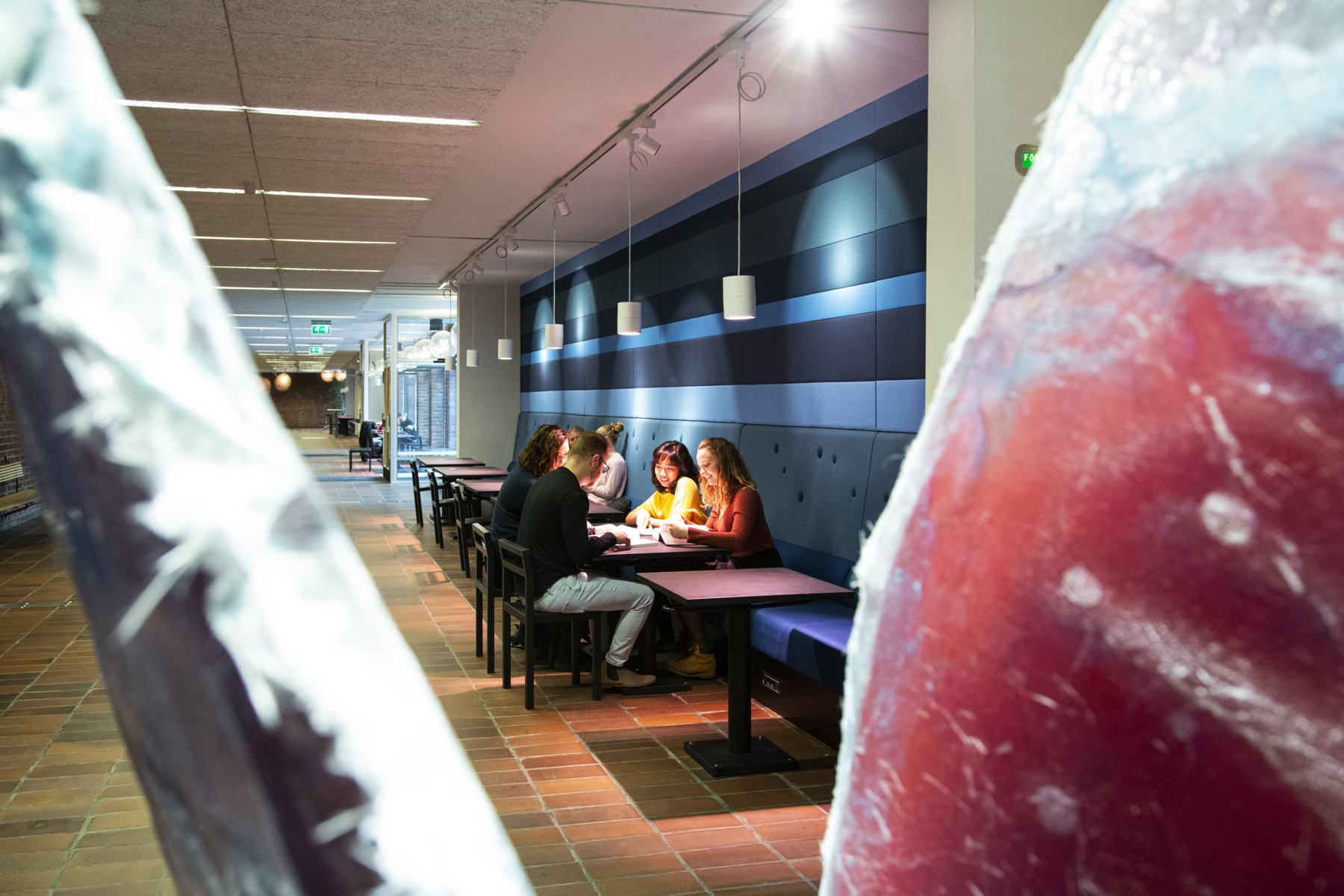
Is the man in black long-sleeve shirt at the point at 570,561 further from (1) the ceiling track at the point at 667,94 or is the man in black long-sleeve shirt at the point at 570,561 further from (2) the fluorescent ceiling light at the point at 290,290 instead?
(2) the fluorescent ceiling light at the point at 290,290

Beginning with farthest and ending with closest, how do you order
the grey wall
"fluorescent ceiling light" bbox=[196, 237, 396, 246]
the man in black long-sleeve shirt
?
the grey wall, "fluorescent ceiling light" bbox=[196, 237, 396, 246], the man in black long-sleeve shirt

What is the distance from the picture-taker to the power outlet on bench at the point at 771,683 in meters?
4.68

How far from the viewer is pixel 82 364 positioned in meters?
0.16

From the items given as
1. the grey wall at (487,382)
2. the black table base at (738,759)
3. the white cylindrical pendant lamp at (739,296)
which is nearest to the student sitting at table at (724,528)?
the white cylindrical pendant lamp at (739,296)

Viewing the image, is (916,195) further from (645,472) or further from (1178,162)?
(1178,162)

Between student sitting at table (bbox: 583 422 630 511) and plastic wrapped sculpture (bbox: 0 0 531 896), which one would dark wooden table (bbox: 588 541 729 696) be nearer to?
student sitting at table (bbox: 583 422 630 511)

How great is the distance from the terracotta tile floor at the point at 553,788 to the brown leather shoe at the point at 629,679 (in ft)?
0.36

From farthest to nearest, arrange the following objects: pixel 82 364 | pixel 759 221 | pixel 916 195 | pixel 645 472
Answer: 1. pixel 645 472
2. pixel 759 221
3. pixel 916 195
4. pixel 82 364

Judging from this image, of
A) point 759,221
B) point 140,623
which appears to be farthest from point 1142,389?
point 759,221

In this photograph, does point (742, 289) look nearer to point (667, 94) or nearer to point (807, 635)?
point (667, 94)

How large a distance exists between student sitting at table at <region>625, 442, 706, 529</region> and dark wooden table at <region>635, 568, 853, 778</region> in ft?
4.65

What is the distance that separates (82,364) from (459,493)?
9124 millimetres

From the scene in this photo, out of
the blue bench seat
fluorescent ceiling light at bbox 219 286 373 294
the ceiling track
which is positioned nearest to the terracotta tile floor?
the blue bench seat

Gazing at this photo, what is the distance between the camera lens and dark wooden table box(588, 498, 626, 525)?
640 cm
